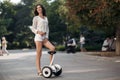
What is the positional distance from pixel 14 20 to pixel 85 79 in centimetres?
6254

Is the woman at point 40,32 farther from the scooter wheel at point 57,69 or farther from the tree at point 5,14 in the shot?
the tree at point 5,14

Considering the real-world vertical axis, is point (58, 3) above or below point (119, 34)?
above

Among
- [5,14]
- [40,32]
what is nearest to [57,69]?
[40,32]

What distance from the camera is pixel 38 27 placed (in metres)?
12.7

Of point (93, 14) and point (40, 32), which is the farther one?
point (93, 14)

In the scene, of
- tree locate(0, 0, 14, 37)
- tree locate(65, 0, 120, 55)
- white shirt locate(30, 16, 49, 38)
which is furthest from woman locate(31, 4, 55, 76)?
tree locate(0, 0, 14, 37)

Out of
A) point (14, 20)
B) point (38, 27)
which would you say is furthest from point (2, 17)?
point (38, 27)

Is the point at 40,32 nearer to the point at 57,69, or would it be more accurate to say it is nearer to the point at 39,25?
the point at 39,25

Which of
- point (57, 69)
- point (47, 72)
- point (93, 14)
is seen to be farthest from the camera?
point (93, 14)

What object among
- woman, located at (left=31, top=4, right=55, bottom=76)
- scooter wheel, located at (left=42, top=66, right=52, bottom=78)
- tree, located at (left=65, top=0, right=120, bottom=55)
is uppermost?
tree, located at (left=65, top=0, right=120, bottom=55)

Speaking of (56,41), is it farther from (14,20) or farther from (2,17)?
(14,20)

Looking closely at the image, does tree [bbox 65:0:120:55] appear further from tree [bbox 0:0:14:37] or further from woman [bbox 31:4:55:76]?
tree [bbox 0:0:14:37]

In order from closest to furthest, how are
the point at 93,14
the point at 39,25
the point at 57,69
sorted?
the point at 39,25 < the point at 57,69 < the point at 93,14

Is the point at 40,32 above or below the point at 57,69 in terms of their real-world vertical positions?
above
